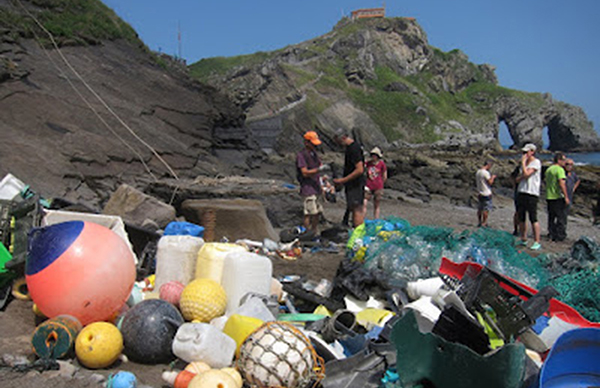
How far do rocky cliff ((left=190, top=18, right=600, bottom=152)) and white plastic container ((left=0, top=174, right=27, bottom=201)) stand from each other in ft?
112

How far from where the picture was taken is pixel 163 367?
3.47 metres

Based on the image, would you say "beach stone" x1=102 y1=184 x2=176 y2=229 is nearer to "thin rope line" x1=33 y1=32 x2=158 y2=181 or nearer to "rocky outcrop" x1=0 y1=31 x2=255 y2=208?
"rocky outcrop" x1=0 y1=31 x2=255 y2=208

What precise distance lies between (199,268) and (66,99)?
9.45 meters

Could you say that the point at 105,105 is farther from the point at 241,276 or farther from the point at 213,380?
the point at 213,380

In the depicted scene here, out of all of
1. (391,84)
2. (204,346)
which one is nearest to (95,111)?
(204,346)

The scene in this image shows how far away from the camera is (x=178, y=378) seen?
9.78 feet

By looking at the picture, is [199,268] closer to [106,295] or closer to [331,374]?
[106,295]

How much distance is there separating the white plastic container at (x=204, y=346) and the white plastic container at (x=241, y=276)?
35.5 inches

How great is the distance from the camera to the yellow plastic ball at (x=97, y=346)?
3191 mm

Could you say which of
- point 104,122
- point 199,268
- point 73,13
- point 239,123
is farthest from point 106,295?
point 73,13

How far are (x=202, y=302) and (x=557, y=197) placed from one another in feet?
27.7

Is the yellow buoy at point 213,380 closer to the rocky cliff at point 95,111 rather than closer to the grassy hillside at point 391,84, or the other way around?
the rocky cliff at point 95,111

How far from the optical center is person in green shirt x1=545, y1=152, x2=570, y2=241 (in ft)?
31.0

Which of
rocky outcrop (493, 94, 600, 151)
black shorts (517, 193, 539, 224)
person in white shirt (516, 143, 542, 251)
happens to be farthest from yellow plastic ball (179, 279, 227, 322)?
rocky outcrop (493, 94, 600, 151)
